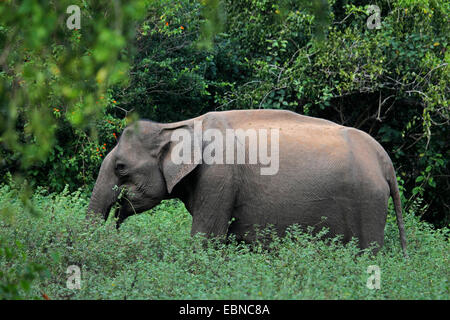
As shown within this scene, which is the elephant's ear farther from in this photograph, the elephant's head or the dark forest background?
the dark forest background

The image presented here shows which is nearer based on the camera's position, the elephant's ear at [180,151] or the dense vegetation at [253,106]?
the dense vegetation at [253,106]

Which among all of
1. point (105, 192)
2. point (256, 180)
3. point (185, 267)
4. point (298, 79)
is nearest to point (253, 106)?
point (298, 79)

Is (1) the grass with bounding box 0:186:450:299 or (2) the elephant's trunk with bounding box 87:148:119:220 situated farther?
(2) the elephant's trunk with bounding box 87:148:119:220

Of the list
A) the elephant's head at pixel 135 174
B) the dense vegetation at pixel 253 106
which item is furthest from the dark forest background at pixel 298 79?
the elephant's head at pixel 135 174

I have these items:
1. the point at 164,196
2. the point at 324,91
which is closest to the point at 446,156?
the point at 324,91

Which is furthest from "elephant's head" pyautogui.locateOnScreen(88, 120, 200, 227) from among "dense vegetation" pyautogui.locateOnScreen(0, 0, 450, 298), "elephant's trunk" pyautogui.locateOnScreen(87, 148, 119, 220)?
"dense vegetation" pyautogui.locateOnScreen(0, 0, 450, 298)

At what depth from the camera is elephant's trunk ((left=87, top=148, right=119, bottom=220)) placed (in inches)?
289

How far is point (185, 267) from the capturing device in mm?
6137

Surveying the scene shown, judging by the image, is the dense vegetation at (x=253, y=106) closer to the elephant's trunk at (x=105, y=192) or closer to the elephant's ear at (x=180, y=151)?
the elephant's trunk at (x=105, y=192)

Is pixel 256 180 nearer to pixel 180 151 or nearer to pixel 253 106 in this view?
pixel 180 151

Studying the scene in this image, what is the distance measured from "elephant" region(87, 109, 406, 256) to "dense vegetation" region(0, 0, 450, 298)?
1.11 feet

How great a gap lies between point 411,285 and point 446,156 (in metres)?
6.18

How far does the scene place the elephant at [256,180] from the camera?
7.15m
